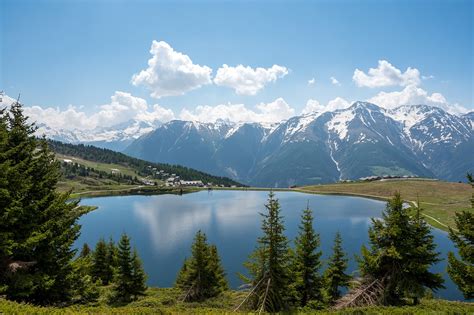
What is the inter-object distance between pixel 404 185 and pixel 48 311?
195 m

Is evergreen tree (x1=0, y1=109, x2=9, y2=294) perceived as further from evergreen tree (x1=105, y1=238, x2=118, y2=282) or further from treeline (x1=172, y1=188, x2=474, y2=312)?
evergreen tree (x1=105, y1=238, x2=118, y2=282)

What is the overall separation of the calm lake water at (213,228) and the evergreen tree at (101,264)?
394 inches

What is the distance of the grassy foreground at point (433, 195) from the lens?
114419 millimetres

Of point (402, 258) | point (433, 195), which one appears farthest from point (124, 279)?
point (433, 195)

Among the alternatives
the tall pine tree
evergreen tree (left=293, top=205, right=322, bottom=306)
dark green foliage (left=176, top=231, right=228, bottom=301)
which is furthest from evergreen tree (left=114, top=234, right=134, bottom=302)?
the tall pine tree

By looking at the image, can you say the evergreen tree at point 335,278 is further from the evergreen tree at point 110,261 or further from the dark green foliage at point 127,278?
the evergreen tree at point 110,261

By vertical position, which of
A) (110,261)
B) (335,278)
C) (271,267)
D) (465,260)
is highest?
(465,260)

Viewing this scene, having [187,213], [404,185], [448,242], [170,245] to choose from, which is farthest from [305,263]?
[404,185]

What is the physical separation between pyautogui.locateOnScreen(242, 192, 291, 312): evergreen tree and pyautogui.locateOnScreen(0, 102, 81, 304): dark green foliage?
14.5m

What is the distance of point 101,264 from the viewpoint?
181 ft

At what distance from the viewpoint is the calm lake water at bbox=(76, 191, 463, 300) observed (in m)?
70.8

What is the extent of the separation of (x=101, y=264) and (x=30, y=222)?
35643mm

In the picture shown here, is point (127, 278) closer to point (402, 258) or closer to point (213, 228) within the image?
point (402, 258)

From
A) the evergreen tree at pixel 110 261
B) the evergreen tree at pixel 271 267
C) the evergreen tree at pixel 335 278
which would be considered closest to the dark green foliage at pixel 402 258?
the evergreen tree at pixel 271 267
